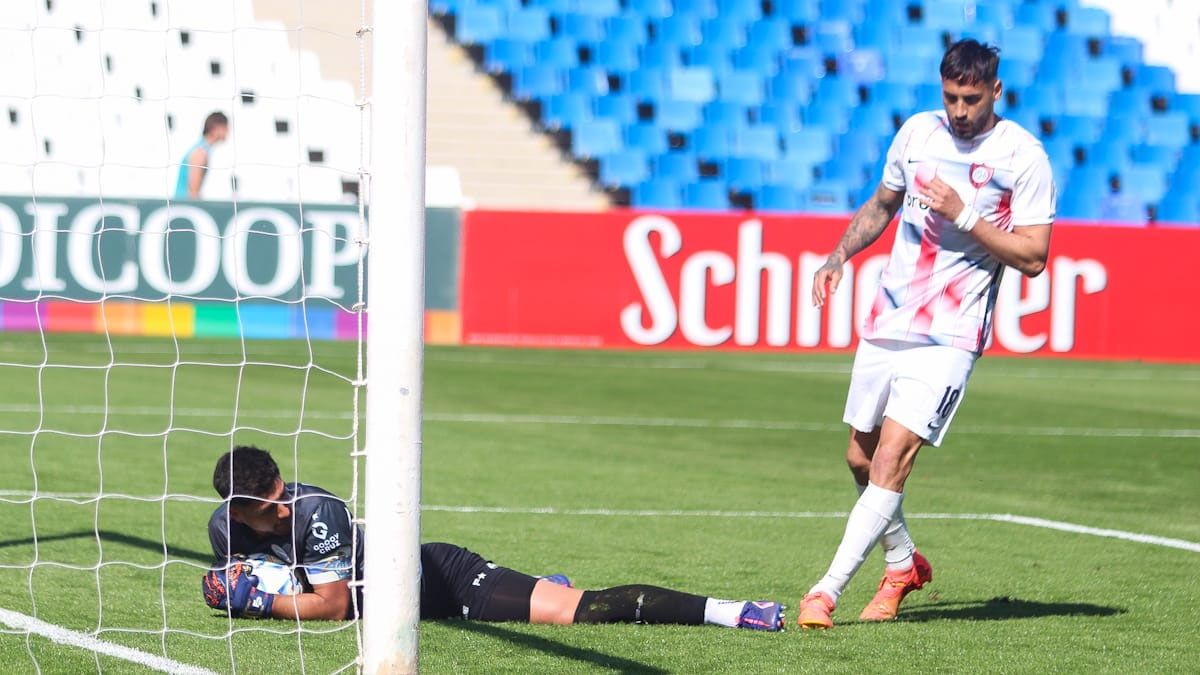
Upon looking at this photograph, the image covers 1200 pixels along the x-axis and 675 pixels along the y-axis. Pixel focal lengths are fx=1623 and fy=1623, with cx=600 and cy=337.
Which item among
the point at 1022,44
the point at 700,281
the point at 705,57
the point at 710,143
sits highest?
the point at 1022,44

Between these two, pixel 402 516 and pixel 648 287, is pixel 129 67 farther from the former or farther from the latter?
pixel 402 516

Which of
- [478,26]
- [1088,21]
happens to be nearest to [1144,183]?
[1088,21]

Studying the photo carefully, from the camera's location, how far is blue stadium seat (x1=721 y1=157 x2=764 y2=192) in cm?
1938

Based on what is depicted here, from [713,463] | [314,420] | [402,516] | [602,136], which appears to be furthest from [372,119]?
[602,136]

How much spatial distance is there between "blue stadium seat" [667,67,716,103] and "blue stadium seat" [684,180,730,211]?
1.51 meters

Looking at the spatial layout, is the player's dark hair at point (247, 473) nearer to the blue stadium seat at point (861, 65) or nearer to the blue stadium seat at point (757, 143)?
the blue stadium seat at point (757, 143)

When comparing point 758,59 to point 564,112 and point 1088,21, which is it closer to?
point 564,112

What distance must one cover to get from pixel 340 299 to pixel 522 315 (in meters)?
1.78

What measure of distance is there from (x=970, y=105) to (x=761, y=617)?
158 centimetres

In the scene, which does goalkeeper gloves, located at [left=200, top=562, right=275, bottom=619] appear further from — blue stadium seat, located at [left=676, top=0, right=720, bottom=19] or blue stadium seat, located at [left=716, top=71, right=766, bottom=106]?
blue stadium seat, located at [left=676, top=0, right=720, bottom=19]

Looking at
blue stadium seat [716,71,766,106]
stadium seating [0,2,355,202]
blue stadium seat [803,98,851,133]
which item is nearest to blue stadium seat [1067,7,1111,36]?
blue stadium seat [803,98,851,133]

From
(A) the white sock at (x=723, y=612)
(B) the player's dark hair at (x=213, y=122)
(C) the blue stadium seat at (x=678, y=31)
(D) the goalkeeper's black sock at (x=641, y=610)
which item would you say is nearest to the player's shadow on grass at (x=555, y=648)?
(D) the goalkeeper's black sock at (x=641, y=610)

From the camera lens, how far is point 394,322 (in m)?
3.36

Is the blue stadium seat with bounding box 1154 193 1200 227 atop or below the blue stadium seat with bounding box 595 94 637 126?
below
